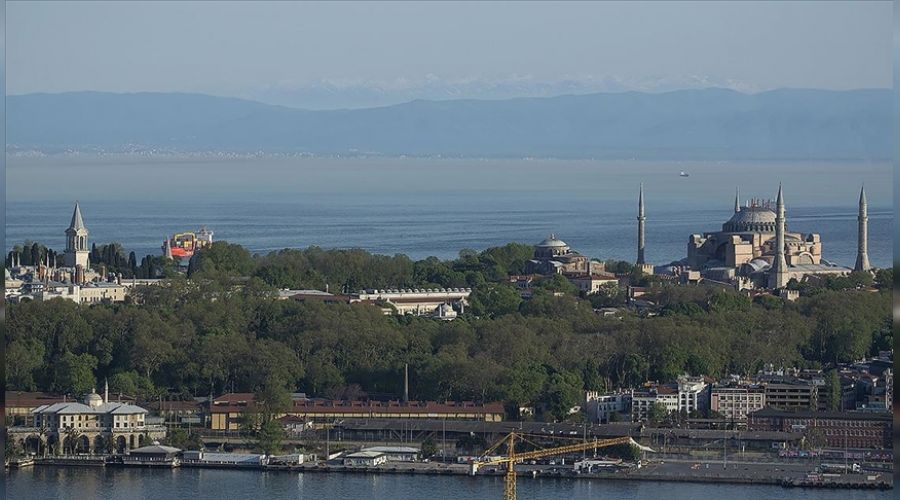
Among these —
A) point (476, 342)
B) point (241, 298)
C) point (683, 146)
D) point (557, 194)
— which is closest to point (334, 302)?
point (241, 298)

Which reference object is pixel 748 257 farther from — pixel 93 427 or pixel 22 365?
pixel 93 427

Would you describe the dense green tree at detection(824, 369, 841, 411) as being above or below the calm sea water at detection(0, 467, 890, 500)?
above

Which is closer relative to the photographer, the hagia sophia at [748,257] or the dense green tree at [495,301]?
the dense green tree at [495,301]

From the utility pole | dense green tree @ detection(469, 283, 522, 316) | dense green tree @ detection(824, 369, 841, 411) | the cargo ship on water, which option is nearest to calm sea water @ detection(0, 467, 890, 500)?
the utility pole

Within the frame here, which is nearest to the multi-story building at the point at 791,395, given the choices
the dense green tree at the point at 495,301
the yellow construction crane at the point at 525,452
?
the yellow construction crane at the point at 525,452

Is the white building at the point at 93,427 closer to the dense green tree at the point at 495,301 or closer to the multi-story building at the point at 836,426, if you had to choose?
the multi-story building at the point at 836,426

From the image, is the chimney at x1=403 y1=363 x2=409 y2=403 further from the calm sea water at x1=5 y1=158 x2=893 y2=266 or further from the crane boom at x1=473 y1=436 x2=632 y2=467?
the calm sea water at x1=5 y1=158 x2=893 y2=266
